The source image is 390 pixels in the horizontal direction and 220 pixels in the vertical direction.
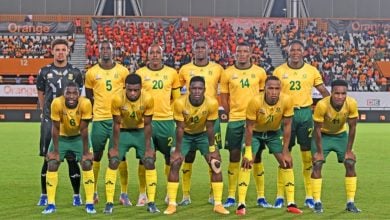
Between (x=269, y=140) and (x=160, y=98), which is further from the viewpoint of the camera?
(x=160, y=98)

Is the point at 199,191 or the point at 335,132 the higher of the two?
the point at 335,132

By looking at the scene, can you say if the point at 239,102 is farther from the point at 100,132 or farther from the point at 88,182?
the point at 88,182

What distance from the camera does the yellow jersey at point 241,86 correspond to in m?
11.2

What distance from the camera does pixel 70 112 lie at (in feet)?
33.7

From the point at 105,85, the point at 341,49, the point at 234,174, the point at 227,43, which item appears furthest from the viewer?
A: the point at 341,49

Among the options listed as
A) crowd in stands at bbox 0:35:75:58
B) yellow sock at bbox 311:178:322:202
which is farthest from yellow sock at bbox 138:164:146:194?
crowd in stands at bbox 0:35:75:58

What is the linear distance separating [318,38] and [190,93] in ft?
120

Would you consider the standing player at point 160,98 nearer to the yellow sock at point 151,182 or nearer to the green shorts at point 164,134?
the green shorts at point 164,134

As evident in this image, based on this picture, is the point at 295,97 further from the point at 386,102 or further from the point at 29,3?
the point at 29,3

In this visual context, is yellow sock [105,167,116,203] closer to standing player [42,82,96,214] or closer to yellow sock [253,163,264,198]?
standing player [42,82,96,214]

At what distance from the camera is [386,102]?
36.5 metres

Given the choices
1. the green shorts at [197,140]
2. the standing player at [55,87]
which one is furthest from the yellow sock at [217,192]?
the standing player at [55,87]

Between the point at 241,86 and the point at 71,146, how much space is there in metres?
2.62

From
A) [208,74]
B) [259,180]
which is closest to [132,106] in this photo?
[208,74]
